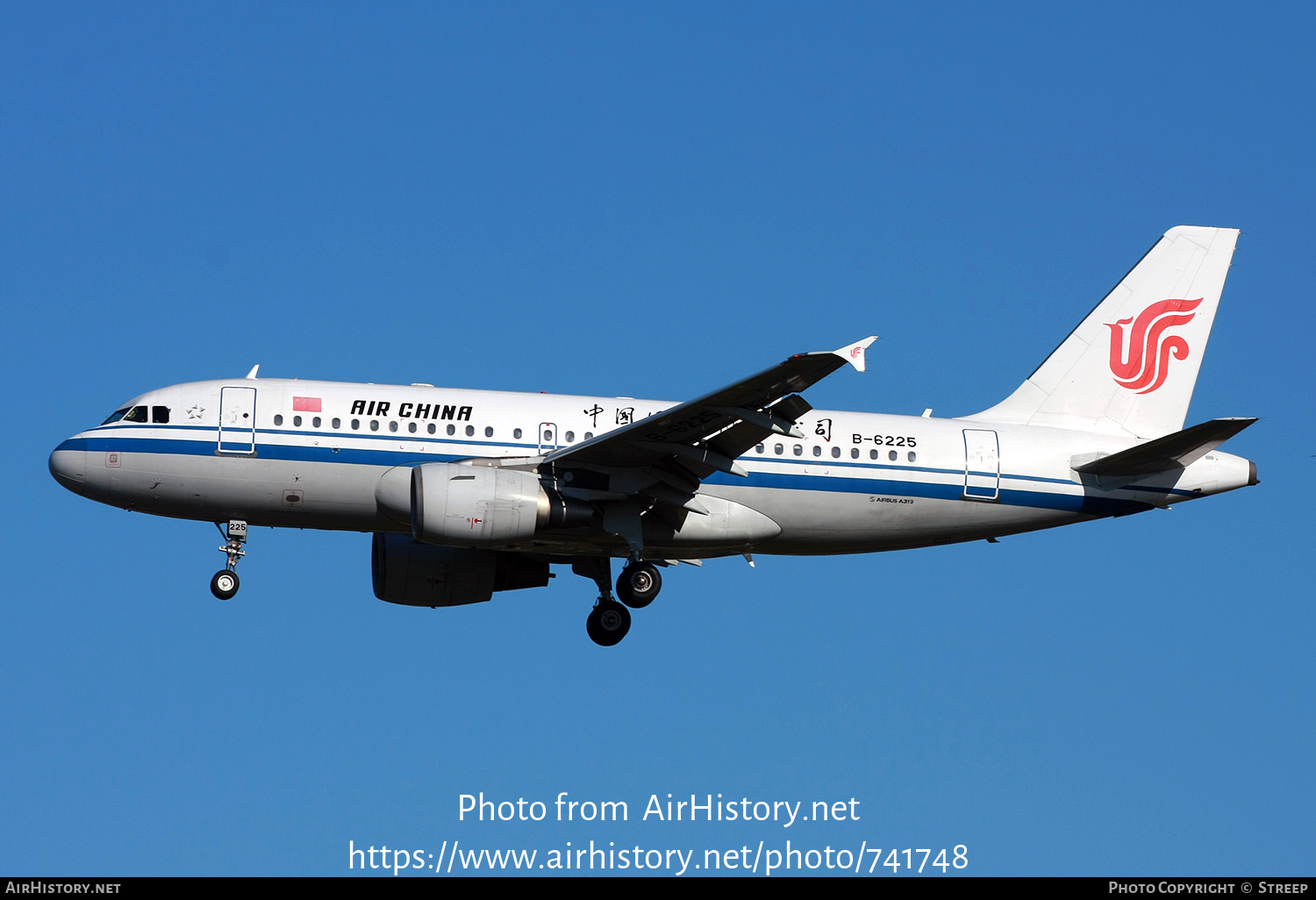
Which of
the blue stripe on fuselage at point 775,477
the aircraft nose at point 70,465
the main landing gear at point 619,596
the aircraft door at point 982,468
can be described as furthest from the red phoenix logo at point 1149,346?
the aircraft nose at point 70,465

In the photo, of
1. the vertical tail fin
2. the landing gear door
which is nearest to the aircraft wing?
the landing gear door

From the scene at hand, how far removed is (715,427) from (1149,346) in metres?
12.0

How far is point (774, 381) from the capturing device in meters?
27.2

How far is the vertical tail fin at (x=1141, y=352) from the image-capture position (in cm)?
3525

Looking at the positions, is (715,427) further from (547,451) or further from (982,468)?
(982,468)

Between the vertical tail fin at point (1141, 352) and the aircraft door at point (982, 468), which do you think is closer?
the aircraft door at point (982, 468)

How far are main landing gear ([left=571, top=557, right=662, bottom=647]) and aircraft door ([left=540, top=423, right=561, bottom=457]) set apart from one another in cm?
282

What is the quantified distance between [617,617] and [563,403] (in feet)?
14.5

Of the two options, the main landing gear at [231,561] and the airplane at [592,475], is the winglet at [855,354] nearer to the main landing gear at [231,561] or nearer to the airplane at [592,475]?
the airplane at [592,475]

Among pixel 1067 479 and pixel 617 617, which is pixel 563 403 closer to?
pixel 617 617

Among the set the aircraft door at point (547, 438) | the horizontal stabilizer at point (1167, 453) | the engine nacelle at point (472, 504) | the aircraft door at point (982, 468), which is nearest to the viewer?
the engine nacelle at point (472, 504)

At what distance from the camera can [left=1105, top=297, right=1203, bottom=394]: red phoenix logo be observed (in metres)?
35.7

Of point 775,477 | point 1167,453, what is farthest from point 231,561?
point 1167,453

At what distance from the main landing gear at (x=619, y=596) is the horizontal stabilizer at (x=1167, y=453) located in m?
9.01
